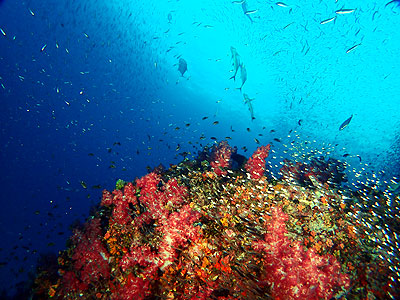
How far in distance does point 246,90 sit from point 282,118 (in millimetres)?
21265

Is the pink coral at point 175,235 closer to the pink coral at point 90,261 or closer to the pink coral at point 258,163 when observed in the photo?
the pink coral at point 90,261

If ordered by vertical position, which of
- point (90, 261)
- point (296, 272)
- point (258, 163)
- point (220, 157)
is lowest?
point (90, 261)

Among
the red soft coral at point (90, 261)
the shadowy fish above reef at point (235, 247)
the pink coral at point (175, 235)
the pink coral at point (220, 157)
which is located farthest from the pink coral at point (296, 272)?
the pink coral at point (220, 157)

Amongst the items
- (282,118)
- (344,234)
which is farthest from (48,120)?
(282,118)

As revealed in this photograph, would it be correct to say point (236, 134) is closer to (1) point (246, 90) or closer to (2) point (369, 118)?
(1) point (246, 90)

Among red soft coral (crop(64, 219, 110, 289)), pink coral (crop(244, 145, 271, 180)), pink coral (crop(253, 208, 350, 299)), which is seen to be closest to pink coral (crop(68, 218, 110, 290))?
red soft coral (crop(64, 219, 110, 289))

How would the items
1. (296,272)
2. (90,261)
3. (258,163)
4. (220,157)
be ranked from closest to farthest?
(296,272) < (90,261) < (258,163) < (220,157)

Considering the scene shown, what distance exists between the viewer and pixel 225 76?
280ft

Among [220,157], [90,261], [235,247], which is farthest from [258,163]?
[90,261]

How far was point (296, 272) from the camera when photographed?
3350mm

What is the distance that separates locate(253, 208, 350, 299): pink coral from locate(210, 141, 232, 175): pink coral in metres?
4.45

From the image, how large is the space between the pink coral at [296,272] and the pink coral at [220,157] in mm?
4453

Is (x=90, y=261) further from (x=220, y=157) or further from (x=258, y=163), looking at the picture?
(x=258, y=163)

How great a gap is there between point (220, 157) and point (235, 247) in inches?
226
